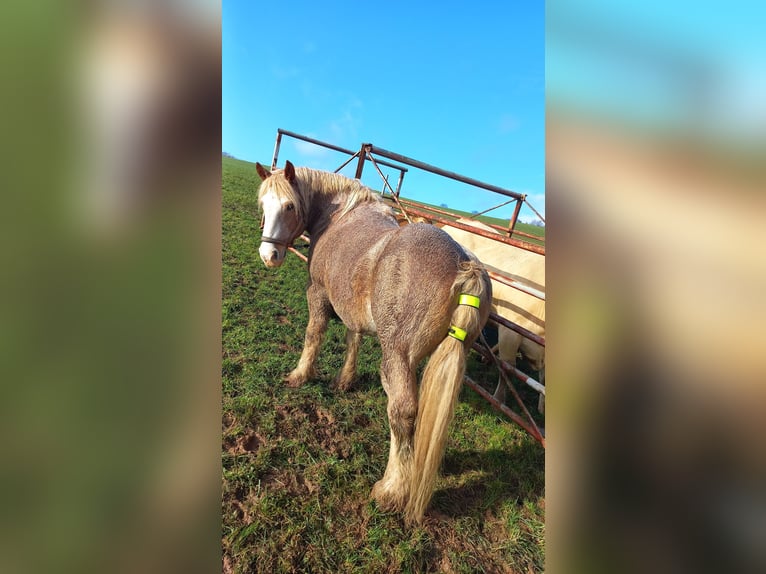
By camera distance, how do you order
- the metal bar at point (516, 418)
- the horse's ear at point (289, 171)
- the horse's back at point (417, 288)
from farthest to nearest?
the horse's ear at point (289, 171) → the metal bar at point (516, 418) → the horse's back at point (417, 288)

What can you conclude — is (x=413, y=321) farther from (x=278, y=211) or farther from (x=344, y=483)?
(x=278, y=211)

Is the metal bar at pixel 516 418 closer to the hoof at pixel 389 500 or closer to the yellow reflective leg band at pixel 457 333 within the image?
the yellow reflective leg band at pixel 457 333

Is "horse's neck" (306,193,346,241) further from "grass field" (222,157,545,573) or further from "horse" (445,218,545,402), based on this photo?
"grass field" (222,157,545,573)

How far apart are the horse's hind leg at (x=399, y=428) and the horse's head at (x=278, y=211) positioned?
5.92ft

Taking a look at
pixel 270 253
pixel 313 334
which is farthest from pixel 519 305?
pixel 270 253

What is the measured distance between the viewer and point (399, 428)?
7.66 feet

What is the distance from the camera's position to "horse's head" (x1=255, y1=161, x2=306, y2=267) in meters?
3.38

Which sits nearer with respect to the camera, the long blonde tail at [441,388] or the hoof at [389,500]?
the long blonde tail at [441,388]

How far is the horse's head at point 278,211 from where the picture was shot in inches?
133

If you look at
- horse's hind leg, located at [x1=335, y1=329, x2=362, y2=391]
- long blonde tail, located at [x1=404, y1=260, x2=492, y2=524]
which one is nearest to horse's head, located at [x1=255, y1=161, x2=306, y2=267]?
horse's hind leg, located at [x1=335, y1=329, x2=362, y2=391]

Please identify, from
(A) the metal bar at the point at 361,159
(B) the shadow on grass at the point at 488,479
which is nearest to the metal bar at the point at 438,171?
(A) the metal bar at the point at 361,159

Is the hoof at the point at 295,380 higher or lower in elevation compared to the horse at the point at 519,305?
lower
